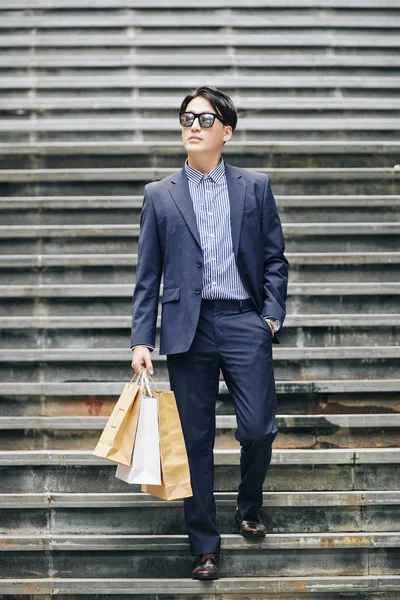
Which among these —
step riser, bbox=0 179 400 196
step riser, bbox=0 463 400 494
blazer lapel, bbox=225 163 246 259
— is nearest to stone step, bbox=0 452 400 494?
Result: step riser, bbox=0 463 400 494

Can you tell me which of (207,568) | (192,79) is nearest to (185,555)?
(207,568)

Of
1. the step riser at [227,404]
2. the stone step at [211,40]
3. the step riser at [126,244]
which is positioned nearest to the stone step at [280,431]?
the step riser at [227,404]

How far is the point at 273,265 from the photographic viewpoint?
13.6 feet

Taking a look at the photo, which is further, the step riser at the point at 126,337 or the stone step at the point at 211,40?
the stone step at the point at 211,40

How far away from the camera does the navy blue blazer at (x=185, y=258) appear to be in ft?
13.2

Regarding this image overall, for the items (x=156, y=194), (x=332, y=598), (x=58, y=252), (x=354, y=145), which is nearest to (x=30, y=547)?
(x=332, y=598)

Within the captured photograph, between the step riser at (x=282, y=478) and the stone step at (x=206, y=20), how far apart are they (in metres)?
4.38

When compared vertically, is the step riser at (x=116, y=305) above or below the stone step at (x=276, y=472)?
above

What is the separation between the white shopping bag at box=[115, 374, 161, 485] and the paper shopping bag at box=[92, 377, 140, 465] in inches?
1.0

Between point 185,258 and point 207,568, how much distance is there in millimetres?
1323

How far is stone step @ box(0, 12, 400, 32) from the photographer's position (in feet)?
25.6

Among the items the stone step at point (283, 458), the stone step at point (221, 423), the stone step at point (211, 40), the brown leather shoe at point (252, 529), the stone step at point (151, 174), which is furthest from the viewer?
the stone step at point (211, 40)

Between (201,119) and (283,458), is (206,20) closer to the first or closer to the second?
(201,119)

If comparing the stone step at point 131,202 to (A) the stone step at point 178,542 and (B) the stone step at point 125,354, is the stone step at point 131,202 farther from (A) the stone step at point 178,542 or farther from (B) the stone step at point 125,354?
(A) the stone step at point 178,542
